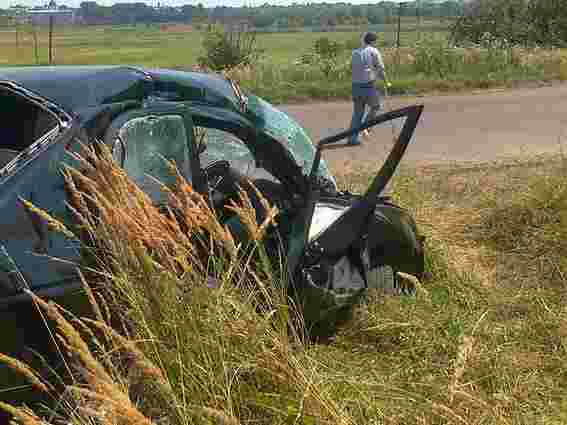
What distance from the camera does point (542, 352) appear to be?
3760 mm

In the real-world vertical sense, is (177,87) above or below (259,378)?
above

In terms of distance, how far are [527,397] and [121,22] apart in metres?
76.4

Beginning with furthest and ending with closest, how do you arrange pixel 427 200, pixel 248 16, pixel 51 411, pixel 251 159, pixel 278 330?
pixel 248 16 → pixel 427 200 → pixel 251 159 → pixel 278 330 → pixel 51 411

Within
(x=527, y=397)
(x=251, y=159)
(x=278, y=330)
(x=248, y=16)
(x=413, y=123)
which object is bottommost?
(x=527, y=397)

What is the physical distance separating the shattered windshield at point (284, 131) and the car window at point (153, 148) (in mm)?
647

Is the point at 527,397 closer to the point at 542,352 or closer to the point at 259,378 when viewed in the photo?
the point at 542,352

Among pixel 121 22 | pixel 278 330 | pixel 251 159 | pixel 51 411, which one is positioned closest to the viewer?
pixel 51 411

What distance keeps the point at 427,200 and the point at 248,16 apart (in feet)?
32.7

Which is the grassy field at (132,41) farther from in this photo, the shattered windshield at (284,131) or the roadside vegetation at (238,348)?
the roadside vegetation at (238,348)

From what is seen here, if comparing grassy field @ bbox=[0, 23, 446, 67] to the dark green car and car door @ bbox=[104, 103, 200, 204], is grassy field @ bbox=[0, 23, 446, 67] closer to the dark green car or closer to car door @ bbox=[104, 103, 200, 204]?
the dark green car

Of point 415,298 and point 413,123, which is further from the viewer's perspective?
point 415,298

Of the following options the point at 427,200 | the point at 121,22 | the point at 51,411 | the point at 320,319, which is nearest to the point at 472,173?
the point at 427,200

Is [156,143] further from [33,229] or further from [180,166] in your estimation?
[33,229]

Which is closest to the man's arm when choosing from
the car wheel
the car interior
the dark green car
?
the dark green car
